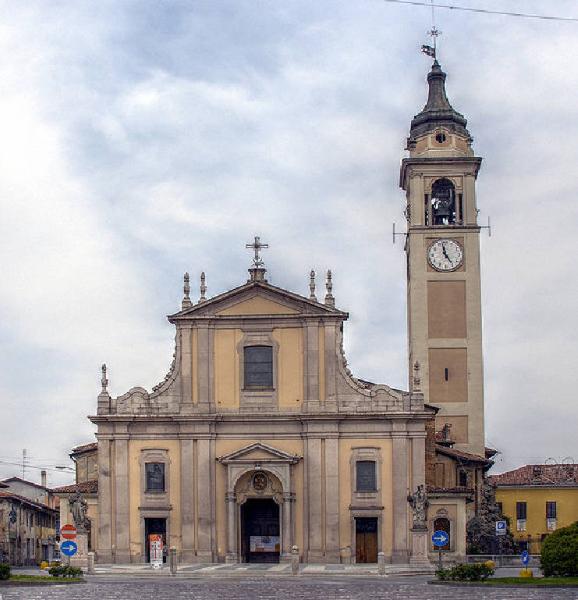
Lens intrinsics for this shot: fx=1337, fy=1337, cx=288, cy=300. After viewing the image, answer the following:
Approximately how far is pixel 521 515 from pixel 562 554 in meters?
45.1

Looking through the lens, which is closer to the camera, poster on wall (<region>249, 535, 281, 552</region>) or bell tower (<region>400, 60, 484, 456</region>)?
poster on wall (<region>249, 535, 281, 552</region>)

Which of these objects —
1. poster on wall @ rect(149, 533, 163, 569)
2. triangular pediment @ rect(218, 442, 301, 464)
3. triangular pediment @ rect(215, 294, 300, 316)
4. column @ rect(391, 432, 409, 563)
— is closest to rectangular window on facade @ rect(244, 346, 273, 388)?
triangular pediment @ rect(215, 294, 300, 316)

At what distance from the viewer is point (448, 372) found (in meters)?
68.8

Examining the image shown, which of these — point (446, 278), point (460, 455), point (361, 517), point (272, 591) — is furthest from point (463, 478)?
point (272, 591)

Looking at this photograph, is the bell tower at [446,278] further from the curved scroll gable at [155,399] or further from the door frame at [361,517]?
the curved scroll gable at [155,399]

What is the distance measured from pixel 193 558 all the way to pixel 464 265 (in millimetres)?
21747

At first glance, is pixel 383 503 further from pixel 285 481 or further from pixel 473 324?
pixel 473 324

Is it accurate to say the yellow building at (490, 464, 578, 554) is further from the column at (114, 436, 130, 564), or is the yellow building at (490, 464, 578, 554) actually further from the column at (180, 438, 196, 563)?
the column at (114, 436, 130, 564)

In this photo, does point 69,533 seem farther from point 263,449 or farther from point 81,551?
point 263,449

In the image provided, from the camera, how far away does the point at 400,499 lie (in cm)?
5888

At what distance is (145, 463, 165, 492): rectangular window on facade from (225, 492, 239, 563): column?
3.12 meters

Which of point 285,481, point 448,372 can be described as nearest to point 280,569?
point 285,481

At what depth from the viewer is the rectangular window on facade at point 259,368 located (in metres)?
60.6

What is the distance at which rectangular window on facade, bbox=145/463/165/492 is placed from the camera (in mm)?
60028
